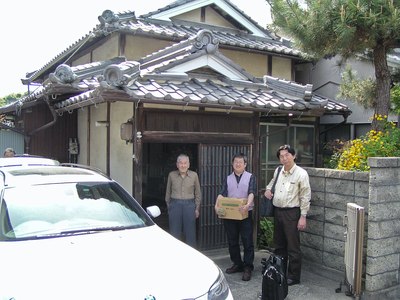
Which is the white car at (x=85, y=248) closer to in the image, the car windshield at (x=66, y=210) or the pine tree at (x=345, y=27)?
the car windshield at (x=66, y=210)

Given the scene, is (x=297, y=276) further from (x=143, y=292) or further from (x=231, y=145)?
(x=143, y=292)

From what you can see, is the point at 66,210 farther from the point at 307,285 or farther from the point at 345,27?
the point at 345,27

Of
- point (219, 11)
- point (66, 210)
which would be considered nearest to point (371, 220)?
point (66, 210)

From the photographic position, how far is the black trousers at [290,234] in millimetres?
5746

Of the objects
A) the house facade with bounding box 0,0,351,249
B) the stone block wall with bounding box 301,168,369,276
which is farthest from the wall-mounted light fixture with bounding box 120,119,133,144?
the stone block wall with bounding box 301,168,369,276

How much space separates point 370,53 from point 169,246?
609 centimetres

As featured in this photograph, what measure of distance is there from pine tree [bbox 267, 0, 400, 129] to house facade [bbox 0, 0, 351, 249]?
3.37ft

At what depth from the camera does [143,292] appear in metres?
2.99

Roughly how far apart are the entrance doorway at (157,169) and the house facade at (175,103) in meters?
0.03

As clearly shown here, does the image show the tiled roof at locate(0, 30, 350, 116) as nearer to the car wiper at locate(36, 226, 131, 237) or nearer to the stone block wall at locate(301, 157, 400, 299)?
the stone block wall at locate(301, 157, 400, 299)

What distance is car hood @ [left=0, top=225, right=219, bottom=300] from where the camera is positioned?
2.91 m

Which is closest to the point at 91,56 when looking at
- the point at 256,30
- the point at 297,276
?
the point at 256,30

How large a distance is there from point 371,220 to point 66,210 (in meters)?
3.81

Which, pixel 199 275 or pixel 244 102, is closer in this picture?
pixel 199 275
